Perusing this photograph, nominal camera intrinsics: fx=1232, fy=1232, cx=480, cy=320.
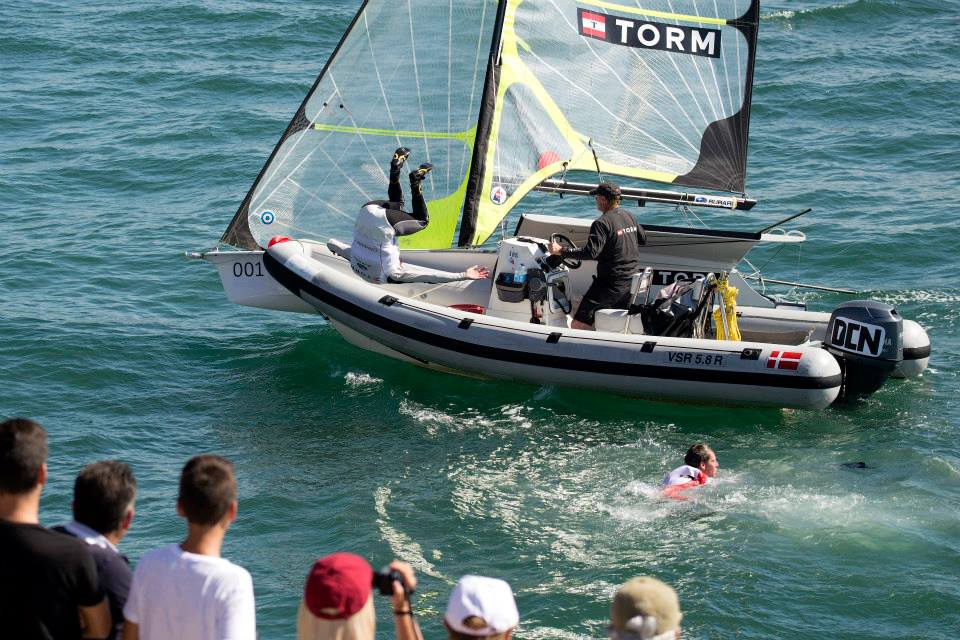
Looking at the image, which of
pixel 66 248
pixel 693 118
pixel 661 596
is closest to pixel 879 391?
pixel 693 118

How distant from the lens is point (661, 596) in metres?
4.07

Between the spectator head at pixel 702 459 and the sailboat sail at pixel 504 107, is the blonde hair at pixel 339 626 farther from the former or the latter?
the sailboat sail at pixel 504 107

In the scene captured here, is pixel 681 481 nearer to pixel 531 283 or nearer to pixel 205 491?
pixel 531 283

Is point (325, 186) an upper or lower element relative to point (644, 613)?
upper

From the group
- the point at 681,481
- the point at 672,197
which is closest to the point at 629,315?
the point at 672,197

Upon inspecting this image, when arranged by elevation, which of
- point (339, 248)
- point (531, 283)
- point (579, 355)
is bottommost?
point (579, 355)

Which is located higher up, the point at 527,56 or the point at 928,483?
the point at 527,56

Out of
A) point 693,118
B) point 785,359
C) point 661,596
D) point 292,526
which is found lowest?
point 292,526

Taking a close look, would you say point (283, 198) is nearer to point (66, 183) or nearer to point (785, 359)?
point (785, 359)

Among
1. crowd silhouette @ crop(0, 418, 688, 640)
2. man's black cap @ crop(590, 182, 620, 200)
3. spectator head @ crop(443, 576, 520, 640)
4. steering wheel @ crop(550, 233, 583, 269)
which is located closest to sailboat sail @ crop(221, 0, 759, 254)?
steering wheel @ crop(550, 233, 583, 269)

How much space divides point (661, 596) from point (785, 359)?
6927mm

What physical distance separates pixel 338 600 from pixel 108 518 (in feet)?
3.27

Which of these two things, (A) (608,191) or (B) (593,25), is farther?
(B) (593,25)

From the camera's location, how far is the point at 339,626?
13.4 ft
